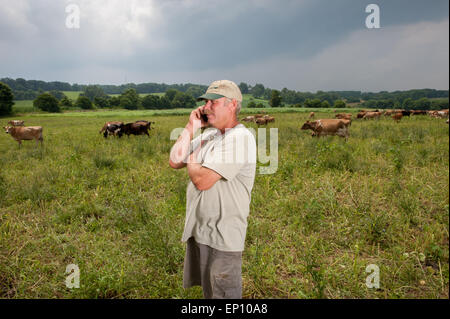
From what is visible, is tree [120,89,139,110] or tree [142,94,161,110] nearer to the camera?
tree [120,89,139,110]

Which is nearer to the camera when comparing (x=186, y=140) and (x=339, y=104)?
(x=186, y=140)

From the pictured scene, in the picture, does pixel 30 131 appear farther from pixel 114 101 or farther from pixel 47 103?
pixel 114 101

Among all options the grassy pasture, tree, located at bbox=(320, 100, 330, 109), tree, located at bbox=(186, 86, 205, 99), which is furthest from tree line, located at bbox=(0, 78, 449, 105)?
tree, located at bbox=(320, 100, 330, 109)

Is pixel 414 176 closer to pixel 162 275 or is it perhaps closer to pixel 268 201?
pixel 268 201

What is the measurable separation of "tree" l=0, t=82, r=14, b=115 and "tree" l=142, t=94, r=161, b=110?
6822 millimetres

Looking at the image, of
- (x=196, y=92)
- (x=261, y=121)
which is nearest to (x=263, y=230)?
(x=196, y=92)

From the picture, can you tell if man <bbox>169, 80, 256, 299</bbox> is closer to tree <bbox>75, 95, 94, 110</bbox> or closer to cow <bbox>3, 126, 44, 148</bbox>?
cow <bbox>3, 126, 44, 148</bbox>

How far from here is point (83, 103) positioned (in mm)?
9367

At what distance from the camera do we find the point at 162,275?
97.3 inches

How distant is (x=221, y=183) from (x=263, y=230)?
2.17 metres

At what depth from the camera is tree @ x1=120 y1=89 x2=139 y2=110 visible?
12188 millimetres
